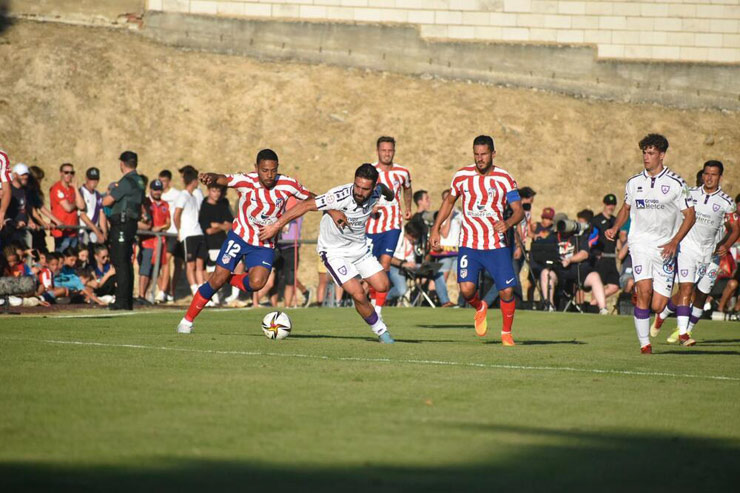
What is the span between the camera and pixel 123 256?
62.8 ft

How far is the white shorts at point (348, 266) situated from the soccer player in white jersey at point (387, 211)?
3.29 metres

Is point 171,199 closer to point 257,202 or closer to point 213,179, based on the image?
point 257,202

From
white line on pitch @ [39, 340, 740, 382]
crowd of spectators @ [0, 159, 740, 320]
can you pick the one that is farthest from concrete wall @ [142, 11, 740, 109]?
white line on pitch @ [39, 340, 740, 382]

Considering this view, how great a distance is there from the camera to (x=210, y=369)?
9.89m

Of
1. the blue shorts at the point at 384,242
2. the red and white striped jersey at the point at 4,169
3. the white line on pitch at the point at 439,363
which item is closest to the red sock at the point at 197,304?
the white line on pitch at the point at 439,363

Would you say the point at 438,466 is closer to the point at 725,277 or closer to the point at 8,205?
the point at 8,205

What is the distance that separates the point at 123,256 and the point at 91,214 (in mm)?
4088

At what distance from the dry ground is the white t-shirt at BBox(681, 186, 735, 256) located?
814 inches

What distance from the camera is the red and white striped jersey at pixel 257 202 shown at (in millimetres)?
14242

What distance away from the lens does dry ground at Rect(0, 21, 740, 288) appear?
125 ft

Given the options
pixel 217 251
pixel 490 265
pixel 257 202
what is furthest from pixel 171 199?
pixel 490 265

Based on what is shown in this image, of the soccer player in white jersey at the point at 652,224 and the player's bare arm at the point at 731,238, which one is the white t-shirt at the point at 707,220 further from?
the soccer player in white jersey at the point at 652,224

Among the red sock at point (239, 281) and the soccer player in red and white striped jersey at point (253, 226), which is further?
the red sock at point (239, 281)

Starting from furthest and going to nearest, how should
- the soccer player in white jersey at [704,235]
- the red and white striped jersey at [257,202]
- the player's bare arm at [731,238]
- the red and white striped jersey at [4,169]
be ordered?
the red and white striped jersey at [4,169] < the player's bare arm at [731,238] < the soccer player in white jersey at [704,235] < the red and white striped jersey at [257,202]
